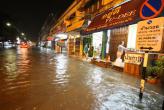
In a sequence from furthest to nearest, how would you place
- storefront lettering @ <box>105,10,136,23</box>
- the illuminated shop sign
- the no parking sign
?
storefront lettering @ <box>105,10,136,23</box> < the illuminated shop sign < the no parking sign

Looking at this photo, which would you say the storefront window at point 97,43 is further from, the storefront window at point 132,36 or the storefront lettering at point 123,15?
the storefront window at point 132,36

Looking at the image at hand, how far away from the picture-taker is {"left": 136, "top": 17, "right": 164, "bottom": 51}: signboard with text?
5258 millimetres

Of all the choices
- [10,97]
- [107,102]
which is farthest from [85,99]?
[10,97]

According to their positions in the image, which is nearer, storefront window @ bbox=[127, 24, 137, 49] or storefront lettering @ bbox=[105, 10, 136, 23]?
storefront lettering @ bbox=[105, 10, 136, 23]

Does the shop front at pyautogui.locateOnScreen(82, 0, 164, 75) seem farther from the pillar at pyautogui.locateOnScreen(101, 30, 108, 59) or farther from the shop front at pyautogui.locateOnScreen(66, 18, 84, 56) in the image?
the shop front at pyautogui.locateOnScreen(66, 18, 84, 56)

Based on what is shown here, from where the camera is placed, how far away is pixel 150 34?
5512 millimetres

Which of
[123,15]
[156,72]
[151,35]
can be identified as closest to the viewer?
[151,35]

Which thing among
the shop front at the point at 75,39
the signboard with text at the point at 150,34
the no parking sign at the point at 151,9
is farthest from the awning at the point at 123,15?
the shop front at the point at 75,39

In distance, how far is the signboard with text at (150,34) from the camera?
5258 mm

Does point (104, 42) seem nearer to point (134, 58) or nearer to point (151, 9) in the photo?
point (134, 58)

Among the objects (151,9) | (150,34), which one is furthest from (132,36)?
(150,34)

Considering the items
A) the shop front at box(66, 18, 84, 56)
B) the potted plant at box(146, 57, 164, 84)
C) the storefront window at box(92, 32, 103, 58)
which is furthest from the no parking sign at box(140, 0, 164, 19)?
the shop front at box(66, 18, 84, 56)

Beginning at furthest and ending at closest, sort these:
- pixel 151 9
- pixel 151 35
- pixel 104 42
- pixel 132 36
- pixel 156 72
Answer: pixel 104 42
pixel 132 36
pixel 156 72
pixel 151 9
pixel 151 35

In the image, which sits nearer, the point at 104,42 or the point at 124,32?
the point at 124,32
